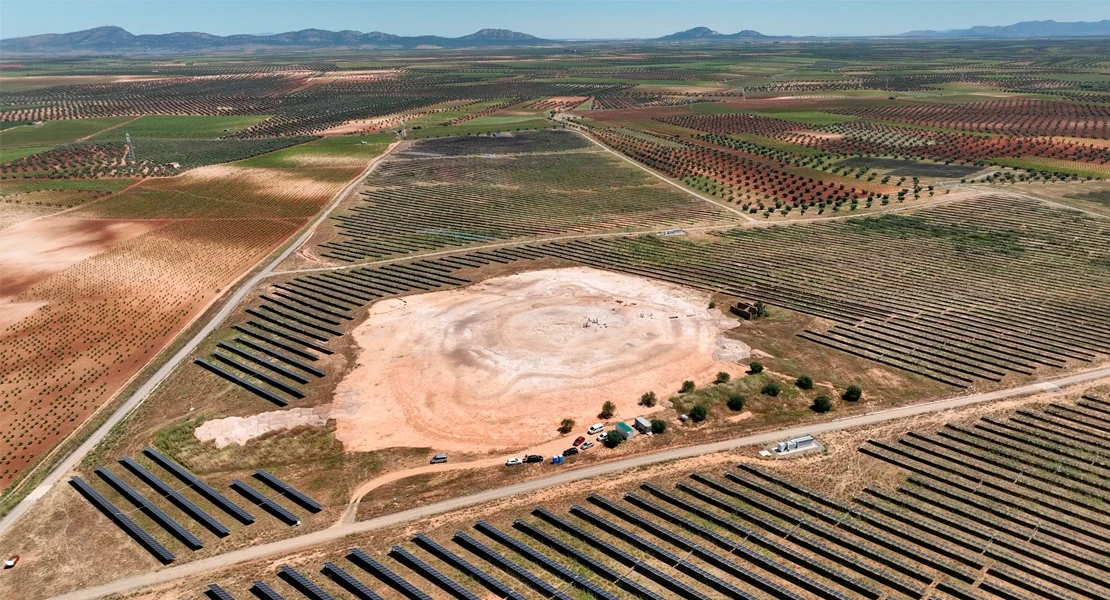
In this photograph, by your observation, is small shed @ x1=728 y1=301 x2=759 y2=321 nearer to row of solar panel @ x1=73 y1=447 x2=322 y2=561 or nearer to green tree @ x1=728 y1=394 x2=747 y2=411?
green tree @ x1=728 y1=394 x2=747 y2=411

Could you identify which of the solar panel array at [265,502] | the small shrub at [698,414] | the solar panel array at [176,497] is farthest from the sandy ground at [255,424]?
the small shrub at [698,414]

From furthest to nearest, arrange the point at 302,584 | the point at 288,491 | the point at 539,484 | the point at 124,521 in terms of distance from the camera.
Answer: the point at 539,484
the point at 288,491
the point at 124,521
the point at 302,584

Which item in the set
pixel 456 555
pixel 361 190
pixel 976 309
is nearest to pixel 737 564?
pixel 456 555

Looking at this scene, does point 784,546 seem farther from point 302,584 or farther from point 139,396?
point 139,396

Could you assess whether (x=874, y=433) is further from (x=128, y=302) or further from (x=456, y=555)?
(x=128, y=302)

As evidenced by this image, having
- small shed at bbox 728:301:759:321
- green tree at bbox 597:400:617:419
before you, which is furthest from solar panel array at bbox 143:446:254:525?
small shed at bbox 728:301:759:321

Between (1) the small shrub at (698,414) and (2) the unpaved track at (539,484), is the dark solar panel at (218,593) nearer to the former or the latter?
(2) the unpaved track at (539,484)

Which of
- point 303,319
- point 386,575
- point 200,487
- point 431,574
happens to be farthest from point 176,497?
point 303,319
